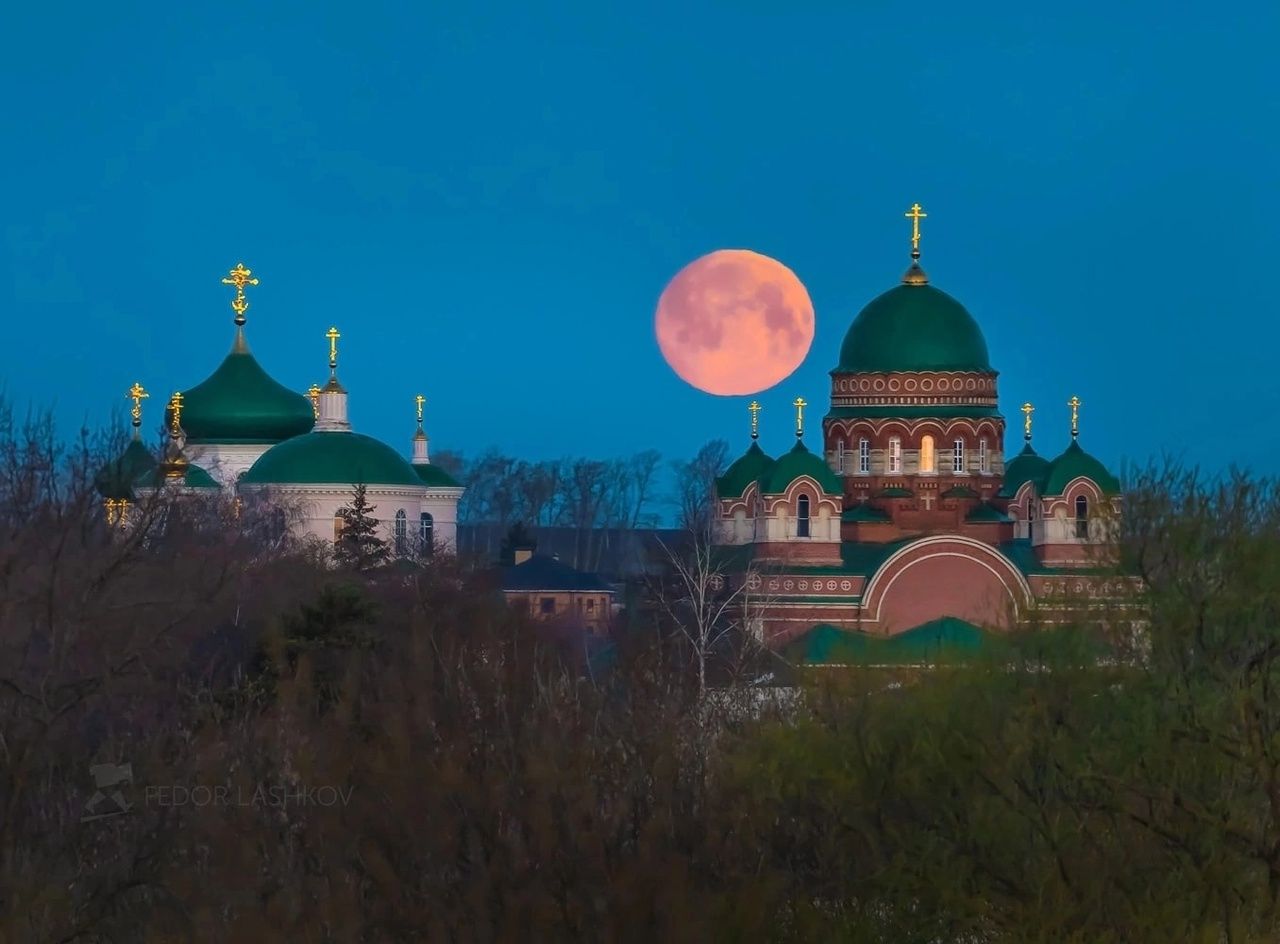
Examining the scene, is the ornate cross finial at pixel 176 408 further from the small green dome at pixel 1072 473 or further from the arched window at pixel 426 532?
the small green dome at pixel 1072 473

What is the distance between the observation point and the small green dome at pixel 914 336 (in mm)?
43438

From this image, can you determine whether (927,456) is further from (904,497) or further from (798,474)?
(798,474)

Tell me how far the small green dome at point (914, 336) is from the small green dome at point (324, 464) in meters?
9.57

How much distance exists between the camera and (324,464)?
161 ft

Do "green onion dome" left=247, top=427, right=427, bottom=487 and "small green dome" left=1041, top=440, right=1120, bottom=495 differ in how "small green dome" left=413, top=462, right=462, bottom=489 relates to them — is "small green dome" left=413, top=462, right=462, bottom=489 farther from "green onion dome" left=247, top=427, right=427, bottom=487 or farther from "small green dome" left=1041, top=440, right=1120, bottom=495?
"small green dome" left=1041, top=440, right=1120, bottom=495

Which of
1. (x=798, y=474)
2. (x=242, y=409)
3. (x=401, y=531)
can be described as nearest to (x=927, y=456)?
(x=798, y=474)

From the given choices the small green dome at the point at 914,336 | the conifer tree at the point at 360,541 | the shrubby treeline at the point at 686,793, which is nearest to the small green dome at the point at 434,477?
Result: the conifer tree at the point at 360,541

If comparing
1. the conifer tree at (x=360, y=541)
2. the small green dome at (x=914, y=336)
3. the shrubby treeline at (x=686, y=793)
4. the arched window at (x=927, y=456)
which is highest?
the small green dome at (x=914, y=336)

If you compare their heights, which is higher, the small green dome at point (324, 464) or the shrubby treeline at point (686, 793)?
the small green dome at point (324, 464)

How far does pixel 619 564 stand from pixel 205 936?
72681 millimetres

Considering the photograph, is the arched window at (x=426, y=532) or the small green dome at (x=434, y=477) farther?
the small green dome at (x=434, y=477)

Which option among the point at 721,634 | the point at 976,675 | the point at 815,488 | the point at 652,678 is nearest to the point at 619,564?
the point at 815,488

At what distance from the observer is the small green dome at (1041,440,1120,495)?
1655 inches

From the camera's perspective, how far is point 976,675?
56.5 feet
